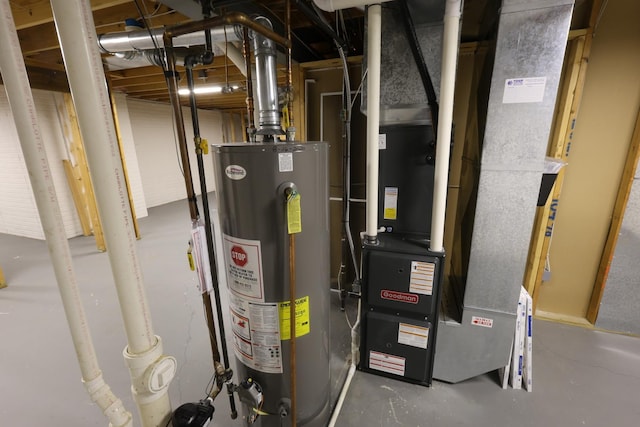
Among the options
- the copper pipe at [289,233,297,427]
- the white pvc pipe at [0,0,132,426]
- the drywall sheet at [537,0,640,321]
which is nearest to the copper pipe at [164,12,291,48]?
the white pvc pipe at [0,0,132,426]

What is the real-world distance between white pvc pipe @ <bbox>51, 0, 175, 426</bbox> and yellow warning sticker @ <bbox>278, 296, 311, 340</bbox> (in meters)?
0.41

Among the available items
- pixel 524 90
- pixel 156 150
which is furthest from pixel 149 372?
pixel 156 150

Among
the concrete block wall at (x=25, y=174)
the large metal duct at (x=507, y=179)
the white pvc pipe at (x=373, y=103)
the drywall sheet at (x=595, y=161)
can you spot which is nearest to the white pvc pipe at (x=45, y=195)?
the white pvc pipe at (x=373, y=103)

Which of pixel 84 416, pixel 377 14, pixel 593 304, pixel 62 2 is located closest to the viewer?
pixel 62 2

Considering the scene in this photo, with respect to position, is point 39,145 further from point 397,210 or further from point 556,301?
point 556,301

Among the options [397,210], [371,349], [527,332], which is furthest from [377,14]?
[527,332]

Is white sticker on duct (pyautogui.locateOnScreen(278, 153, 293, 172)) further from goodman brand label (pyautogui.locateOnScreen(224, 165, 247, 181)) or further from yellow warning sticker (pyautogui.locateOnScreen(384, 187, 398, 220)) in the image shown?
yellow warning sticker (pyautogui.locateOnScreen(384, 187, 398, 220))

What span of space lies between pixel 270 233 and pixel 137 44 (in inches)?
78.7

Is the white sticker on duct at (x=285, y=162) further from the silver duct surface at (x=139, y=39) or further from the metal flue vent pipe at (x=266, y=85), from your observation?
the silver duct surface at (x=139, y=39)

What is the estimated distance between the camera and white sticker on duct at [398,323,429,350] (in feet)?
5.50

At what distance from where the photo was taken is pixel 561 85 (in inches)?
80.7

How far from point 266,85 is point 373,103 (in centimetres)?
57

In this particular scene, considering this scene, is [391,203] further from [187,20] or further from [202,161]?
[187,20]

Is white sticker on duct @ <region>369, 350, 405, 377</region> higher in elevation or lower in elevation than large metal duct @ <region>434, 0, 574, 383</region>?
lower
